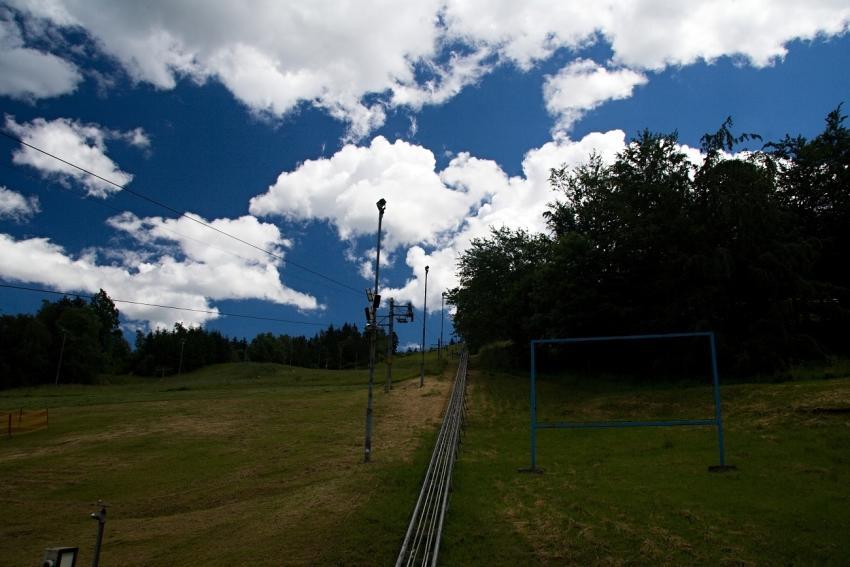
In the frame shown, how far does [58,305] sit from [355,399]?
11275 cm

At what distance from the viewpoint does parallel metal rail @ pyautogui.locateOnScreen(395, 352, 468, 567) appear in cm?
1248

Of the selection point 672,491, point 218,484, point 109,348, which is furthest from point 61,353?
point 672,491

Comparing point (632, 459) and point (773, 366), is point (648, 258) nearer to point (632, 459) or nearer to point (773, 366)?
point (773, 366)

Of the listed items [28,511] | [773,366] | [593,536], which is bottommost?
[28,511]

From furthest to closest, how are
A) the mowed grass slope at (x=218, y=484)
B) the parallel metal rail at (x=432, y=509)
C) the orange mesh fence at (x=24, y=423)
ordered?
the orange mesh fence at (x=24, y=423)
the mowed grass slope at (x=218, y=484)
the parallel metal rail at (x=432, y=509)

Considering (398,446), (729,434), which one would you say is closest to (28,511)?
(398,446)

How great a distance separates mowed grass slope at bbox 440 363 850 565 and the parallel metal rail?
1.29ft

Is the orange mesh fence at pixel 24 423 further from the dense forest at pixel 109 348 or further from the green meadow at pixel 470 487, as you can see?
the dense forest at pixel 109 348

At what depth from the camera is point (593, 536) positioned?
13188 millimetres

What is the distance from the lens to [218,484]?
21.2 meters

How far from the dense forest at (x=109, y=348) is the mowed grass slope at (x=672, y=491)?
45.4m

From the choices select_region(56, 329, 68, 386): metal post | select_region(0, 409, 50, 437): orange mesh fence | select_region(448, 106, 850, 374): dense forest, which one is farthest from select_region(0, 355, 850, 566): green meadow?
select_region(56, 329, 68, 386): metal post

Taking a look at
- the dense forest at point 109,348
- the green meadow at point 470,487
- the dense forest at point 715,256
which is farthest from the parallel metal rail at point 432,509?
the dense forest at point 109,348

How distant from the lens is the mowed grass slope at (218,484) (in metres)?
14.1
